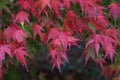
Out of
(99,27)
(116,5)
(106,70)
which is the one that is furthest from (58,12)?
(106,70)

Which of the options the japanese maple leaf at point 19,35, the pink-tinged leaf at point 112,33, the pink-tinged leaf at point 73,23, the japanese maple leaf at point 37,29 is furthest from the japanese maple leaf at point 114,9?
the japanese maple leaf at point 19,35

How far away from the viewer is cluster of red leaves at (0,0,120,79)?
5.61ft

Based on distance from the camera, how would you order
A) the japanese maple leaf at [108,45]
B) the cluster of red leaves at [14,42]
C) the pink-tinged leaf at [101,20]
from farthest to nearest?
the pink-tinged leaf at [101,20] < the japanese maple leaf at [108,45] < the cluster of red leaves at [14,42]

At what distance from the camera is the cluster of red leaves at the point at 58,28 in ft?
5.61

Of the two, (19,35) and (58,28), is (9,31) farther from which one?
(58,28)

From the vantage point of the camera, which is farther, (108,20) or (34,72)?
(34,72)

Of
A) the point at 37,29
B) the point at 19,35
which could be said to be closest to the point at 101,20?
the point at 37,29

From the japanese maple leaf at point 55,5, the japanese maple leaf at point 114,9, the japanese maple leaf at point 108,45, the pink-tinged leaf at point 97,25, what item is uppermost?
the japanese maple leaf at point 55,5

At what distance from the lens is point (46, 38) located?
71.6 inches

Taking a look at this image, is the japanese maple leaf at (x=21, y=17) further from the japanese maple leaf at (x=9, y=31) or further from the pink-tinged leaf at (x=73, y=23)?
the pink-tinged leaf at (x=73, y=23)

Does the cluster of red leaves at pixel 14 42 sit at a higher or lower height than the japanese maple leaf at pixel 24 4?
lower

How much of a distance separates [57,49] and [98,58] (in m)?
0.38

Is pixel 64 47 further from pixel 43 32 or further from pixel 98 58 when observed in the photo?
pixel 98 58

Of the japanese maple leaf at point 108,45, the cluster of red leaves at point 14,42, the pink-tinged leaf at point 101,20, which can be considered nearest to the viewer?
the cluster of red leaves at point 14,42
